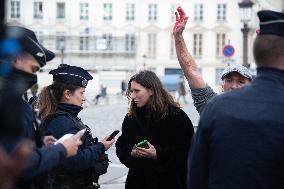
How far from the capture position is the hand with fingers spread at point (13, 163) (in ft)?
4.87

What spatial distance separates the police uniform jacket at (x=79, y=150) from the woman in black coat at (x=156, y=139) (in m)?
0.84

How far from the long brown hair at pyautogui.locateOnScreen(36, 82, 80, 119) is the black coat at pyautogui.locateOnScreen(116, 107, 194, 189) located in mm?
908

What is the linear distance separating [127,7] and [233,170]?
212ft

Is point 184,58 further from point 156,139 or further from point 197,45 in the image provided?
point 197,45

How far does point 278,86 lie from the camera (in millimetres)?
2775

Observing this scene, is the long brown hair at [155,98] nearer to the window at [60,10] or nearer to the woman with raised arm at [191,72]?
the woman with raised arm at [191,72]

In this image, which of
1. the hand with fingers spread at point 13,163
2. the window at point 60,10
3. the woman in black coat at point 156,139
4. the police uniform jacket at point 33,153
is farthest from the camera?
the window at point 60,10

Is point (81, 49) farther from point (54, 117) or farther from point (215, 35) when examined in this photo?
point (54, 117)

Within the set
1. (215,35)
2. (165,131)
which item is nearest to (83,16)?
(215,35)

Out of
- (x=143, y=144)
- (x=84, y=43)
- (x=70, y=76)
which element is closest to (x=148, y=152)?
(x=143, y=144)

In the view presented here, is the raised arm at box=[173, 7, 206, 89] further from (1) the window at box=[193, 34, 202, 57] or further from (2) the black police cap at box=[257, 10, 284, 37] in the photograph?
(1) the window at box=[193, 34, 202, 57]

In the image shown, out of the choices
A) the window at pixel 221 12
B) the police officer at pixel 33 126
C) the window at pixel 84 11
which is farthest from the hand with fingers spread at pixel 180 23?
the window at pixel 221 12

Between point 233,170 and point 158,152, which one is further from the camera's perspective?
point 158,152

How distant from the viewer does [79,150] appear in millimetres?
3742
